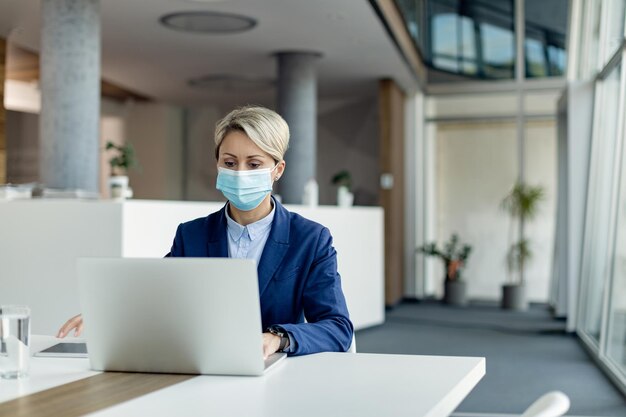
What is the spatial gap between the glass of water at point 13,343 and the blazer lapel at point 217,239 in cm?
69

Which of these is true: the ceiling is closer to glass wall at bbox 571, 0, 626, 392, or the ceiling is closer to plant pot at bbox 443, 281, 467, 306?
glass wall at bbox 571, 0, 626, 392

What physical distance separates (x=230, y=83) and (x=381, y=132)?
2408 mm

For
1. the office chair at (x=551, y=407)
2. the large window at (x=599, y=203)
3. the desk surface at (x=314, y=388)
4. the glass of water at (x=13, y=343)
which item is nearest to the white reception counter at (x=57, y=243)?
the desk surface at (x=314, y=388)

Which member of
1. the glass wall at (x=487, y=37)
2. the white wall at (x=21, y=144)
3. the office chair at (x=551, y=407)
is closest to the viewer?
the office chair at (x=551, y=407)

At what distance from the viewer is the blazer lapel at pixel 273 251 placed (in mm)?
2520

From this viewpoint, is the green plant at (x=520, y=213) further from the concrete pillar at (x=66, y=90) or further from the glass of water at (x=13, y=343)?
the glass of water at (x=13, y=343)

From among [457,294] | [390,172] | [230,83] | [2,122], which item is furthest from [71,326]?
[457,294]

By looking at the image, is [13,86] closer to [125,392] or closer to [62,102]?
[62,102]

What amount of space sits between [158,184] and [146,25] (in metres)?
6.27

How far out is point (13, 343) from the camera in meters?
2.04

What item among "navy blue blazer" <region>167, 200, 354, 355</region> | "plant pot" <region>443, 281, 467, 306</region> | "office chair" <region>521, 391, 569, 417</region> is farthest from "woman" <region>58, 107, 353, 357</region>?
"plant pot" <region>443, 281, 467, 306</region>

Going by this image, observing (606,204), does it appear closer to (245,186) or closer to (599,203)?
(599,203)

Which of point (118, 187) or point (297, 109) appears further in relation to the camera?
point (297, 109)

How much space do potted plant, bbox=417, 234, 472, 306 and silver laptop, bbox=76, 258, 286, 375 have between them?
428 inches
